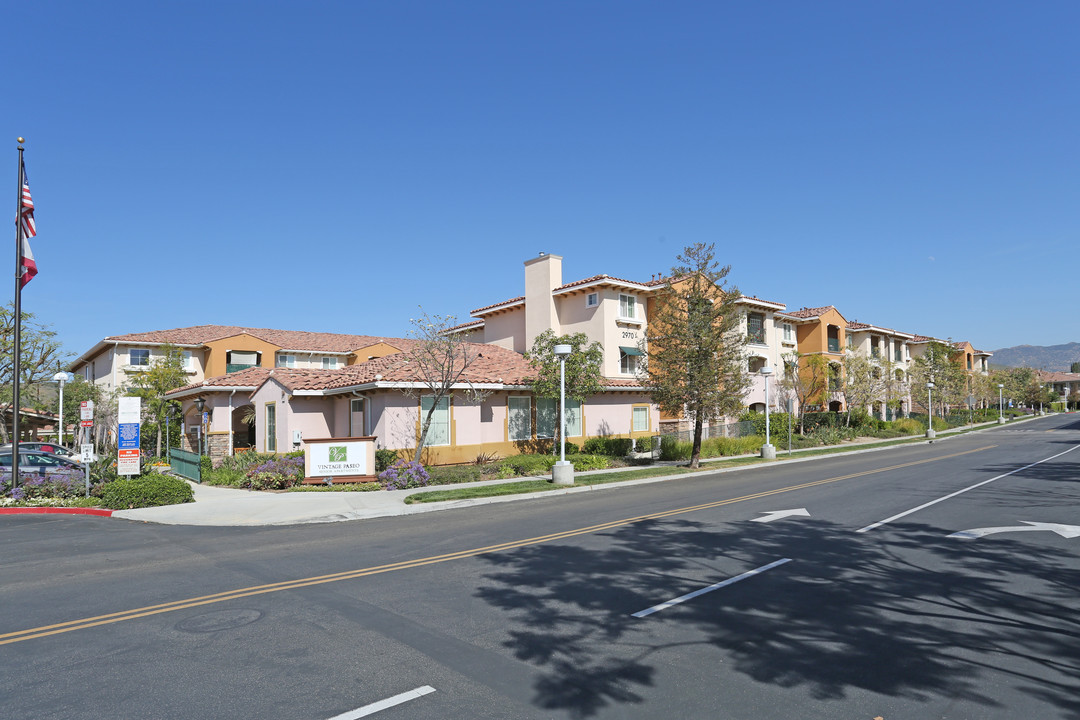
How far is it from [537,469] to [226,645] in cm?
1779

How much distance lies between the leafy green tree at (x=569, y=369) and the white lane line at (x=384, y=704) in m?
20.4

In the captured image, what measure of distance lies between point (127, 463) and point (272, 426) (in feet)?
30.0

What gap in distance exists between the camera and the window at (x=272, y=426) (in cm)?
2622

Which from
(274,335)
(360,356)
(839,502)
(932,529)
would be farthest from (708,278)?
(274,335)

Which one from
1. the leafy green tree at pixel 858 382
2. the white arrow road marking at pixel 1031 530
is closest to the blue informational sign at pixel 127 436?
the white arrow road marking at pixel 1031 530

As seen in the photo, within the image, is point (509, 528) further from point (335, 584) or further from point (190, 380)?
point (190, 380)

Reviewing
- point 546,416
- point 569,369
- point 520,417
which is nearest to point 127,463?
point 520,417

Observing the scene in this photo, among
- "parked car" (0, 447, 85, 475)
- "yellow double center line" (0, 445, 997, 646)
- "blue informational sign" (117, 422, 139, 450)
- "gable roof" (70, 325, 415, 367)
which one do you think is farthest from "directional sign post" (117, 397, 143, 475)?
"gable roof" (70, 325, 415, 367)

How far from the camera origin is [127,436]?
57.2 feet

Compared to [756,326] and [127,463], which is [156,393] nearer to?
[127,463]

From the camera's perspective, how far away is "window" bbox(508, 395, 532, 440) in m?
26.6

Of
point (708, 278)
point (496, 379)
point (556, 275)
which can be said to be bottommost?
point (496, 379)

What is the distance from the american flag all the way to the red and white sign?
5.74 metres

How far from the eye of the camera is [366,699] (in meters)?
5.11
